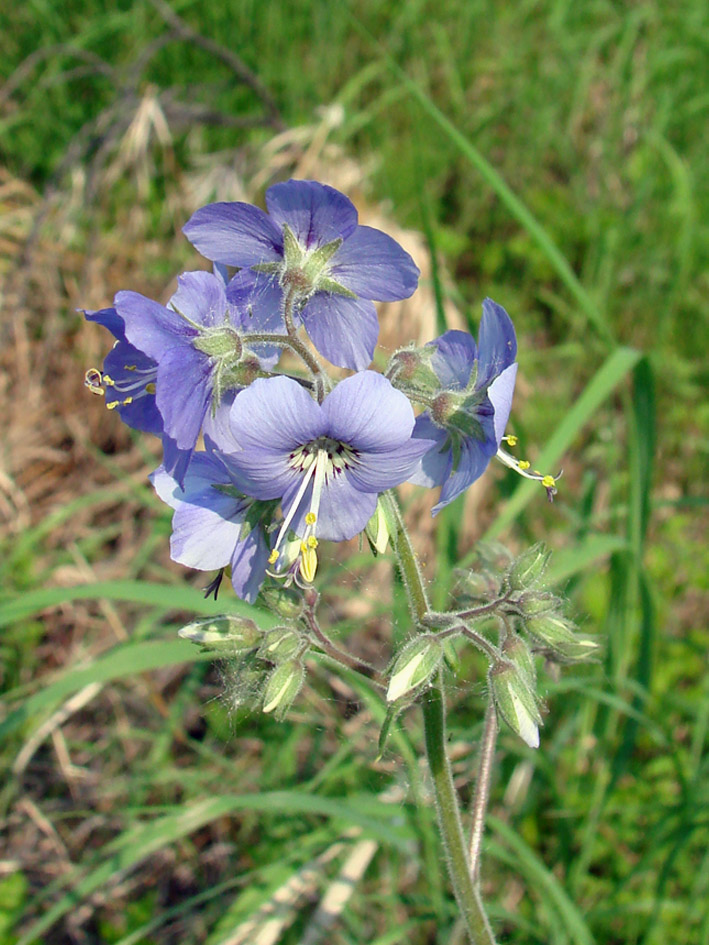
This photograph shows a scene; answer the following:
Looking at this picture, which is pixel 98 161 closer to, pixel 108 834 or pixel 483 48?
pixel 483 48

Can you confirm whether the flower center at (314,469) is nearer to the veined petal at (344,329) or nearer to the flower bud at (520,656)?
the veined petal at (344,329)

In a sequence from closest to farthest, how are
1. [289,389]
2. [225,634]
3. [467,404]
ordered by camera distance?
1. [289,389]
2. [467,404]
3. [225,634]

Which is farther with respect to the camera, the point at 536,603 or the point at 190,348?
the point at 536,603

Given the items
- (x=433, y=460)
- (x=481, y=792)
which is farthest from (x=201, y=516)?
(x=481, y=792)

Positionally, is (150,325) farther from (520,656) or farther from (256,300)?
(520,656)

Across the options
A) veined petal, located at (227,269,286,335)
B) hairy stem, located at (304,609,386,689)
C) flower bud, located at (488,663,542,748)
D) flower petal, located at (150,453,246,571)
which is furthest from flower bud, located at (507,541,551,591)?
veined petal, located at (227,269,286,335)

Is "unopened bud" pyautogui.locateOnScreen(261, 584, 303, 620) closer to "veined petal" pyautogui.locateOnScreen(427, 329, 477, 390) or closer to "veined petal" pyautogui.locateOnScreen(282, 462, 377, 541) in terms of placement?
"veined petal" pyautogui.locateOnScreen(282, 462, 377, 541)

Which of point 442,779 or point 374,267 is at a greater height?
point 374,267
